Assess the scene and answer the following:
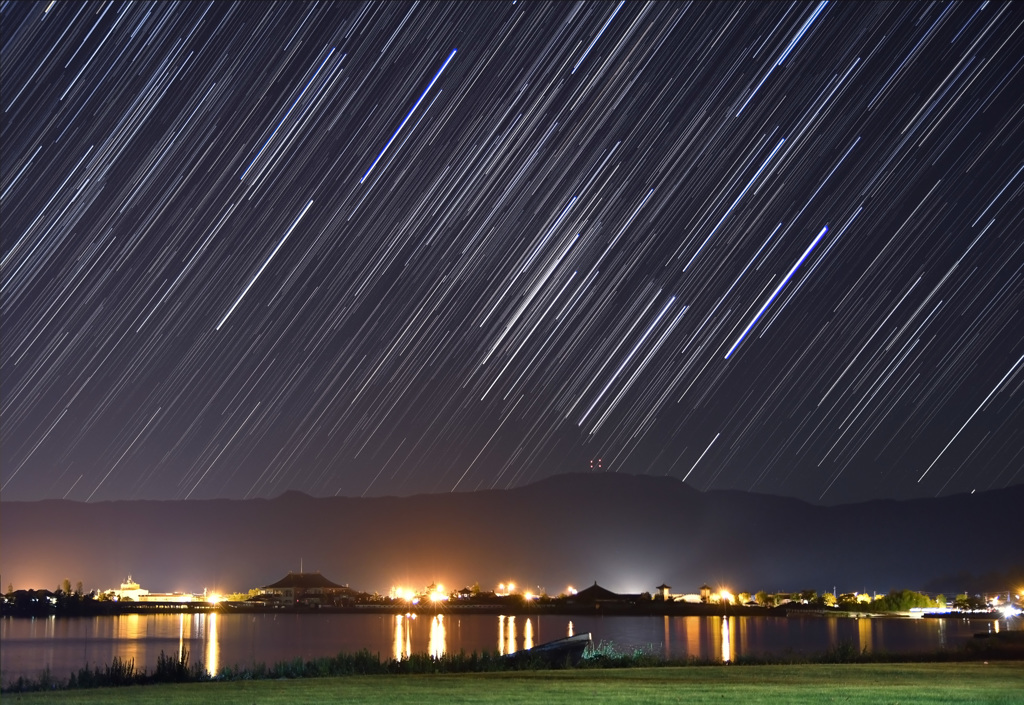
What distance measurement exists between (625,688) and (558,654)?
9.01m

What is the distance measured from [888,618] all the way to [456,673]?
118m

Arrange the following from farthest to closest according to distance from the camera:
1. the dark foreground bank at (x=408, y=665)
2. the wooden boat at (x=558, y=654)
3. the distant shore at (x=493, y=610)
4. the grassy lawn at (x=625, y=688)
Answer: the distant shore at (x=493, y=610) → the wooden boat at (x=558, y=654) → the dark foreground bank at (x=408, y=665) → the grassy lawn at (x=625, y=688)

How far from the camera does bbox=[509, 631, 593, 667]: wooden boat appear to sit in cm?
2503

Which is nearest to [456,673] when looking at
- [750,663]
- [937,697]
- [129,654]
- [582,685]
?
[582,685]

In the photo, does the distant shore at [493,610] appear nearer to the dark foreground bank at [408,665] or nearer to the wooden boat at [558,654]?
the dark foreground bank at [408,665]

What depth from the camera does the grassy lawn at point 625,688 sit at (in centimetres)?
1636

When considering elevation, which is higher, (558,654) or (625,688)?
(625,688)

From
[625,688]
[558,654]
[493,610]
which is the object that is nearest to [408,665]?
[558,654]

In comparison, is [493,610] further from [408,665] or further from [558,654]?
[408,665]

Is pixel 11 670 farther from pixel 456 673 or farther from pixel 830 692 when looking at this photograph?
pixel 830 692

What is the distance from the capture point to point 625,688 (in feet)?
59.1

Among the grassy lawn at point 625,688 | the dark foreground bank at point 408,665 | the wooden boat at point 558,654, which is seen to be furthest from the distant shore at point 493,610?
the grassy lawn at point 625,688

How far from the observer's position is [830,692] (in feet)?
55.6

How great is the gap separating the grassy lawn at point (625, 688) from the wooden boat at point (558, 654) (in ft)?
7.10
